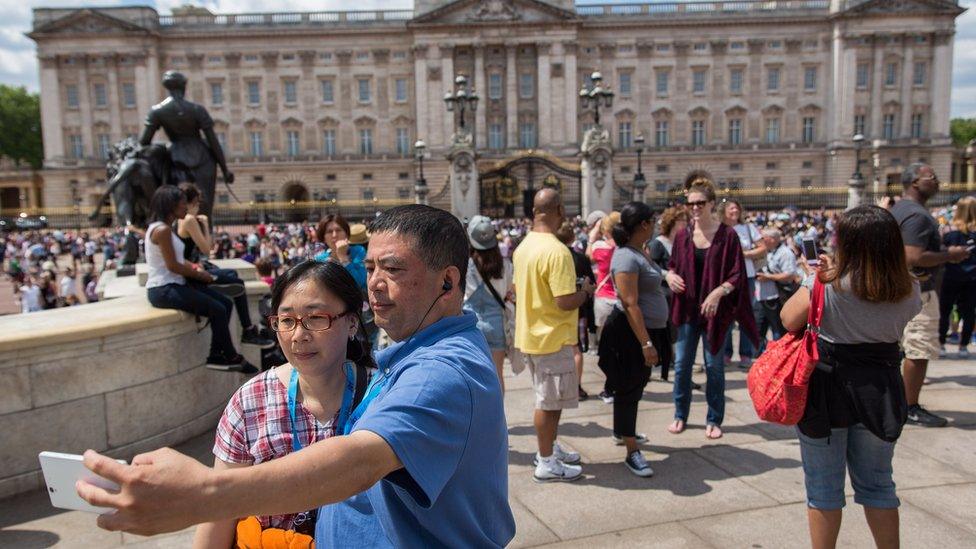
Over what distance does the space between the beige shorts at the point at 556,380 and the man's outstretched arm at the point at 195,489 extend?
11.3 feet

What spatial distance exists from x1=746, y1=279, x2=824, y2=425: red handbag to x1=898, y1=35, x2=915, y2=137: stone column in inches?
2366

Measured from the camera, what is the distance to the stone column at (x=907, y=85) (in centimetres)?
5309

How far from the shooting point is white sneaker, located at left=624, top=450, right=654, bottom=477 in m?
4.65

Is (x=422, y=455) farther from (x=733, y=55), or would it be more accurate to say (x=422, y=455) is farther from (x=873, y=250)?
(x=733, y=55)

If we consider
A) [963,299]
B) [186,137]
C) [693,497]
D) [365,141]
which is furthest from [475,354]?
[365,141]

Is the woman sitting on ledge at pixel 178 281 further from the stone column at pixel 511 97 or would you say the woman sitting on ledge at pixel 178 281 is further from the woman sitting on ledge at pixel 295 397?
the stone column at pixel 511 97

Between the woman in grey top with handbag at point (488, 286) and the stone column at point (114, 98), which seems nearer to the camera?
the woman in grey top with handbag at point (488, 286)

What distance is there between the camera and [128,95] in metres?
52.9

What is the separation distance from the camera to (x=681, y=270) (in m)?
5.52

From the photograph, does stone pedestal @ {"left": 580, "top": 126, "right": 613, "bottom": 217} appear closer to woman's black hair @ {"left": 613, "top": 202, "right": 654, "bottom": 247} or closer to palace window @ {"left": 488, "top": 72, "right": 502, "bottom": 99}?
woman's black hair @ {"left": 613, "top": 202, "right": 654, "bottom": 247}

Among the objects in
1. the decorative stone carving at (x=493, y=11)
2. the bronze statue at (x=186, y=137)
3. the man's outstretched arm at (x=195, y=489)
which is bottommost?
the man's outstretched arm at (x=195, y=489)

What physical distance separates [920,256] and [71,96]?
60.4 meters

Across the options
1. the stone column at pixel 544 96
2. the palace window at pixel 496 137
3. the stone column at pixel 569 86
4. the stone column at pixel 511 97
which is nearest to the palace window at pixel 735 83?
the stone column at pixel 569 86

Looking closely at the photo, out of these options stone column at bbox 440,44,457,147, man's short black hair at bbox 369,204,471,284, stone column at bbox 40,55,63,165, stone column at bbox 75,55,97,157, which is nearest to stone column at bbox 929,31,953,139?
stone column at bbox 440,44,457,147
